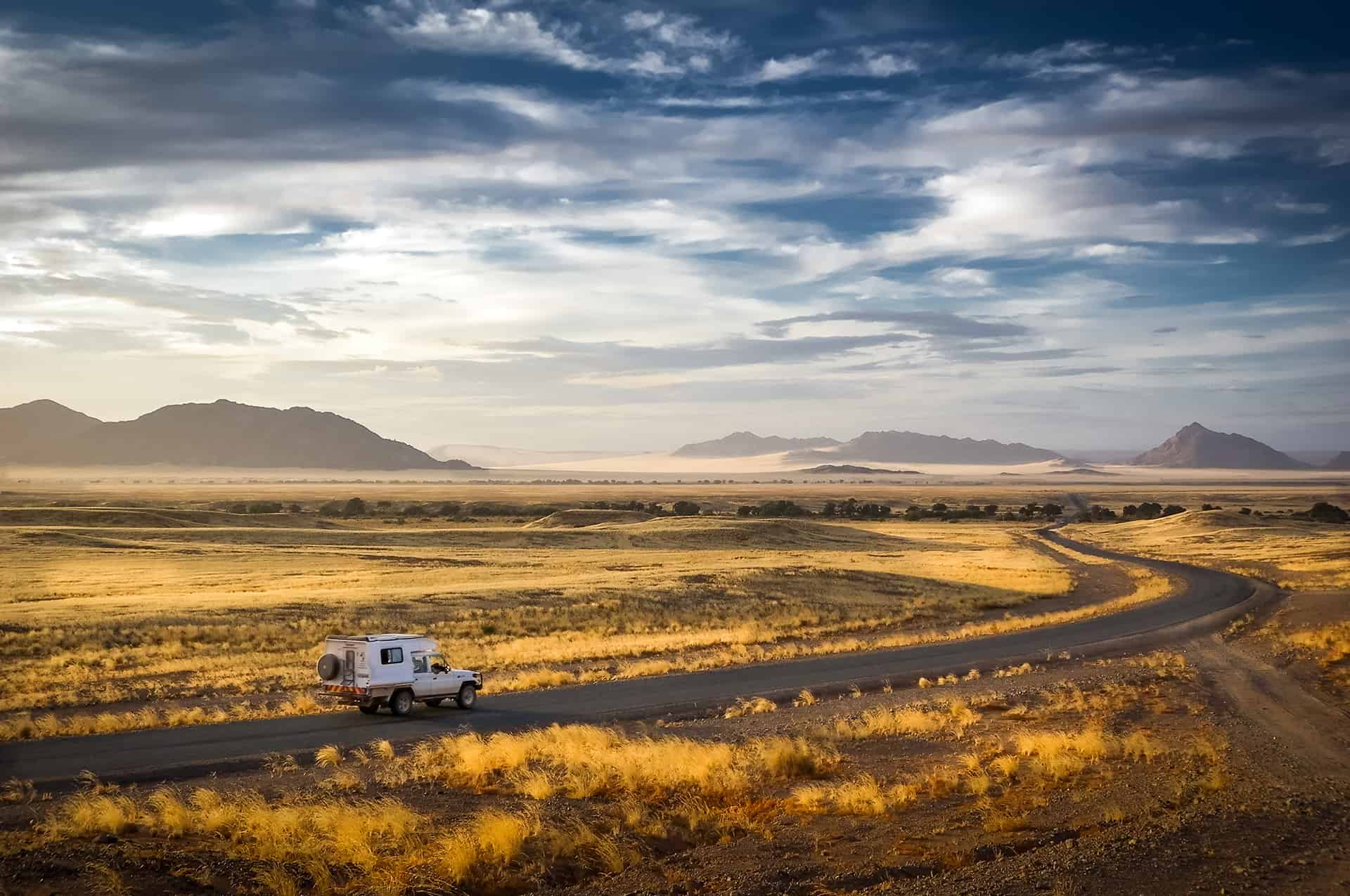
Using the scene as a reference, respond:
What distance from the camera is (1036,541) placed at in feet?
343

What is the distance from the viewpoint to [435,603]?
148ft

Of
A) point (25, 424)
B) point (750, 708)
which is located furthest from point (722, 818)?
point (25, 424)

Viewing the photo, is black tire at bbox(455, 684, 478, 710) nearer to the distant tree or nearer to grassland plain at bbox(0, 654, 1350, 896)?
grassland plain at bbox(0, 654, 1350, 896)

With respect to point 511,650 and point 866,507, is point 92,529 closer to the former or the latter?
point 511,650

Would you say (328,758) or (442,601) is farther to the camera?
(442,601)

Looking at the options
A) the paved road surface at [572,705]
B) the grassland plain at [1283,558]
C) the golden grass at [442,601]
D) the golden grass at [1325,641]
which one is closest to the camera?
the paved road surface at [572,705]

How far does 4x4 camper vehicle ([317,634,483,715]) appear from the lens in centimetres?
2422

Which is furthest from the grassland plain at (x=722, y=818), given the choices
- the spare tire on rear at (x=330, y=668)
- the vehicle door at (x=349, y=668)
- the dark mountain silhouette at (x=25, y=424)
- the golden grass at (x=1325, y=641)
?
the dark mountain silhouette at (x=25, y=424)

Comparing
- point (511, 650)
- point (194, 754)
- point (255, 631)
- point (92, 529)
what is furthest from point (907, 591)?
point (92, 529)

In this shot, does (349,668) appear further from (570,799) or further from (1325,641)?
(1325,641)

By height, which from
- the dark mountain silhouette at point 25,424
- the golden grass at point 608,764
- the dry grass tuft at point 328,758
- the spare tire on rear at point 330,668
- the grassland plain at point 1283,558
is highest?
the dark mountain silhouette at point 25,424

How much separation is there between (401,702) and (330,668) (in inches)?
73.0

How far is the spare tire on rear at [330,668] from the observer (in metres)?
24.6

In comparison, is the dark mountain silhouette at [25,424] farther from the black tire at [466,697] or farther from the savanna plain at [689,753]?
the black tire at [466,697]
